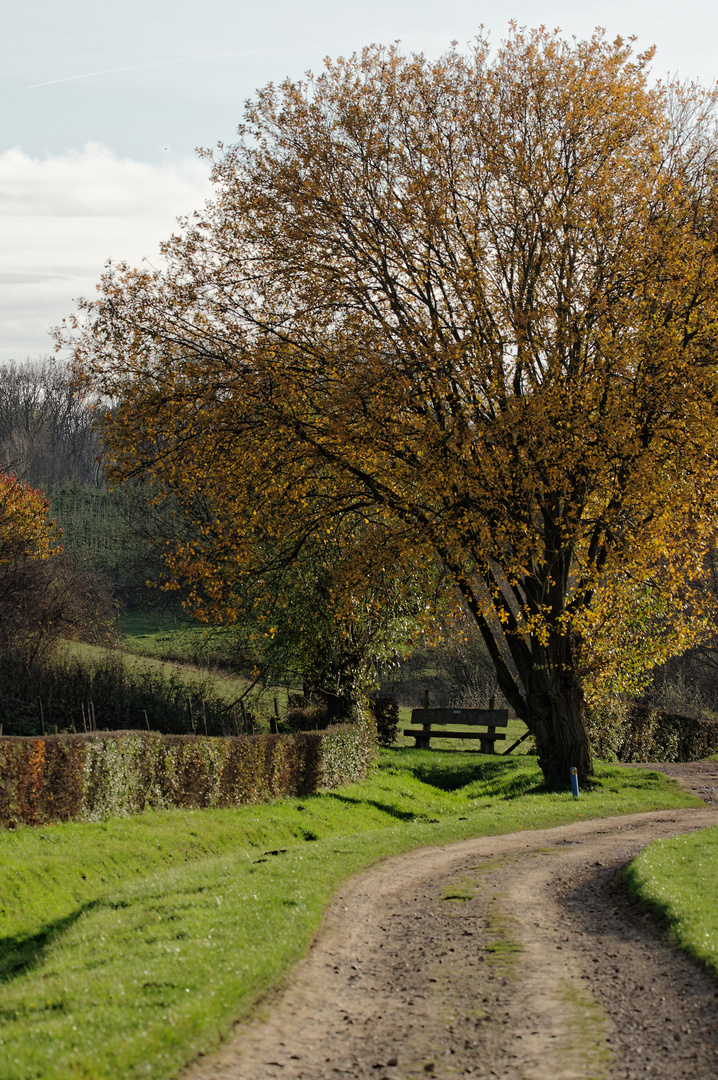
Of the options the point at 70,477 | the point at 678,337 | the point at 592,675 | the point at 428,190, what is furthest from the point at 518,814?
the point at 70,477

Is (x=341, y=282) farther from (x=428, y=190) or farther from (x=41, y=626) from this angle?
(x=41, y=626)

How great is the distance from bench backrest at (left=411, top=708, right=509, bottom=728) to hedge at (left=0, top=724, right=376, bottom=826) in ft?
29.4

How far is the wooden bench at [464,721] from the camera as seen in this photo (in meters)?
30.1

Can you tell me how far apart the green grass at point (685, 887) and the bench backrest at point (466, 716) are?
16.9m

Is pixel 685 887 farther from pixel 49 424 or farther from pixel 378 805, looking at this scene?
pixel 49 424

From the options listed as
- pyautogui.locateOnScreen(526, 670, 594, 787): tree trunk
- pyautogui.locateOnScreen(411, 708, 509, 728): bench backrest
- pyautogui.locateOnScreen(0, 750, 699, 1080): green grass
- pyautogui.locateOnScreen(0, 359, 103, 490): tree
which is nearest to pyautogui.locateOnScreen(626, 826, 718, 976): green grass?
pyautogui.locateOnScreen(0, 750, 699, 1080): green grass

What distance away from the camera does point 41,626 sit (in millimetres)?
29797

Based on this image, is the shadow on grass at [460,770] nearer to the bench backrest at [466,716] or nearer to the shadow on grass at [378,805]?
the bench backrest at [466,716]

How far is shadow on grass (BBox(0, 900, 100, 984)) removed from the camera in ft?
28.6

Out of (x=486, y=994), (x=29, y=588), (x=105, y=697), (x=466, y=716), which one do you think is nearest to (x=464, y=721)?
(x=466, y=716)

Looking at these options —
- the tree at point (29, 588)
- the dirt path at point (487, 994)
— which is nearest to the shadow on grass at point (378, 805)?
the dirt path at point (487, 994)

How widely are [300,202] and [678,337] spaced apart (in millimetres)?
7585

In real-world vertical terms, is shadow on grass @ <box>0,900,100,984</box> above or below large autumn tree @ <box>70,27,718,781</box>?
below

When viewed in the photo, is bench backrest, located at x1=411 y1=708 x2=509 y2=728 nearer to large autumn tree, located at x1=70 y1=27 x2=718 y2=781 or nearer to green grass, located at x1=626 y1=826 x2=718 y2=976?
large autumn tree, located at x1=70 y1=27 x2=718 y2=781
